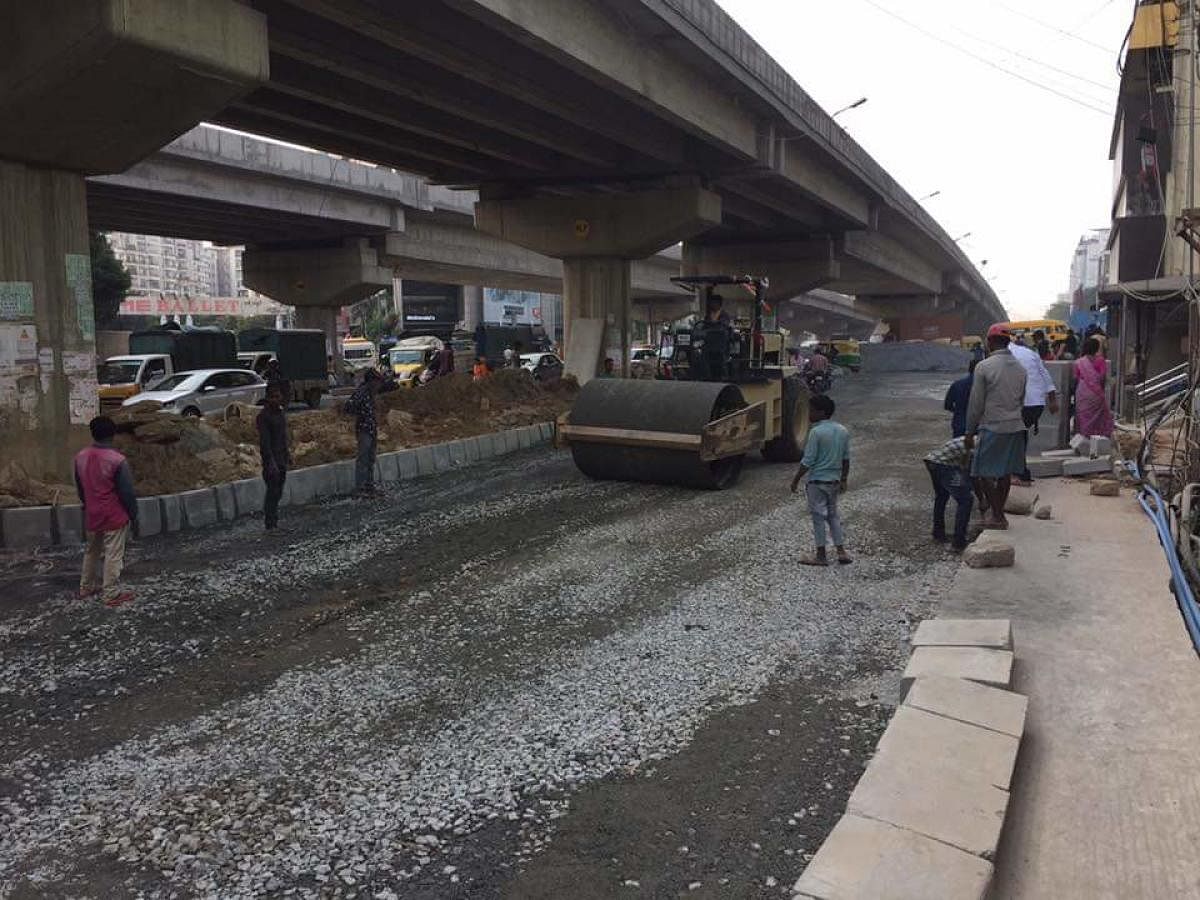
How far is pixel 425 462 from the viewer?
15.5 m

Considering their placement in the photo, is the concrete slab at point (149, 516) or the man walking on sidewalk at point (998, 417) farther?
the concrete slab at point (149, 516)

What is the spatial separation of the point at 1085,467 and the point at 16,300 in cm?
1389

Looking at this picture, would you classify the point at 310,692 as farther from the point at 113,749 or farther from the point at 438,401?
the point at 438,401

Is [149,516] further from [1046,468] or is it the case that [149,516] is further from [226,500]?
[1046,468]

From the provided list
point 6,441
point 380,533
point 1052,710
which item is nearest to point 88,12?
A: point 6,441

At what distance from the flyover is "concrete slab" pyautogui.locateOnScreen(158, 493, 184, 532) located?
2199 millimetres

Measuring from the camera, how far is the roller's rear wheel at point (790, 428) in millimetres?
14898

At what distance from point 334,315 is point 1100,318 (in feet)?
103


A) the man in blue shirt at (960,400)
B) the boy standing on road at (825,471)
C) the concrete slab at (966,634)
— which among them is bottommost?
the concrete slab at (966,634)

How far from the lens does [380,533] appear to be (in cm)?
1049

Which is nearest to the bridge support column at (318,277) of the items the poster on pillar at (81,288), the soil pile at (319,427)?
the soil pile at (319,427)

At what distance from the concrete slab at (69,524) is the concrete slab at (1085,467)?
12.2 meters

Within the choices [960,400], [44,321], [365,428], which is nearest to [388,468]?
[365,428]

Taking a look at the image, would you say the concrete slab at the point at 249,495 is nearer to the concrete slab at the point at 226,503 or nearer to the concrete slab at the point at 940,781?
the concrete slab at the point at 226,503
